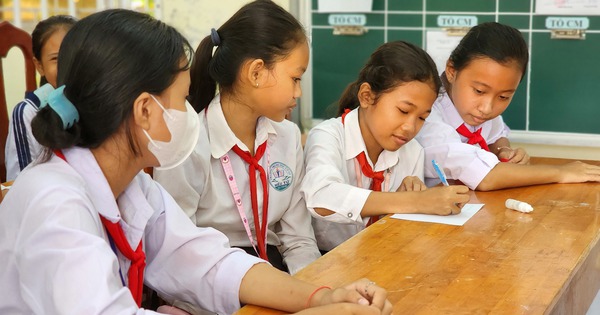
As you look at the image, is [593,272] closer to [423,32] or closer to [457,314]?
[457,314]

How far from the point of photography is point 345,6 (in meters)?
3.29

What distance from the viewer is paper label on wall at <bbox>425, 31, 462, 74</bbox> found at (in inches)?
124

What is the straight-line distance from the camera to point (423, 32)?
3.20 m

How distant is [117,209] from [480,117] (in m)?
1.36

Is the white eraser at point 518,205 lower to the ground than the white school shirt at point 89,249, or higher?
lower

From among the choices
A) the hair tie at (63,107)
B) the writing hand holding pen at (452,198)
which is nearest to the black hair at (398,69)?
the writing hand holding pen at (452,198)

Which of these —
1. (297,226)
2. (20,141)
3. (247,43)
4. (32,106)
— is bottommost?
(297,226)

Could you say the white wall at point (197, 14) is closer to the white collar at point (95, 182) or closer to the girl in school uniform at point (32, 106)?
the girl in school uniform at point (32, 106)

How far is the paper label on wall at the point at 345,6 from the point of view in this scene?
3.24 meters

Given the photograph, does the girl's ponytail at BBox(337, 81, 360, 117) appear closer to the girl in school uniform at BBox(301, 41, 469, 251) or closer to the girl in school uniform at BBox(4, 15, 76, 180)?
the girl in school uniform at BBox(301, 41, 469, 251)

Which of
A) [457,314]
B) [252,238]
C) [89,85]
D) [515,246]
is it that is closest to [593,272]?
[515,246]

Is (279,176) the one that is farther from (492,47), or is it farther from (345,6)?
(345,6)

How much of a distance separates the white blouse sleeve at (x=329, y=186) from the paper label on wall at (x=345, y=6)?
54.1 inches

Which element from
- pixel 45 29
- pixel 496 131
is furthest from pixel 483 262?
pixel 45 29
